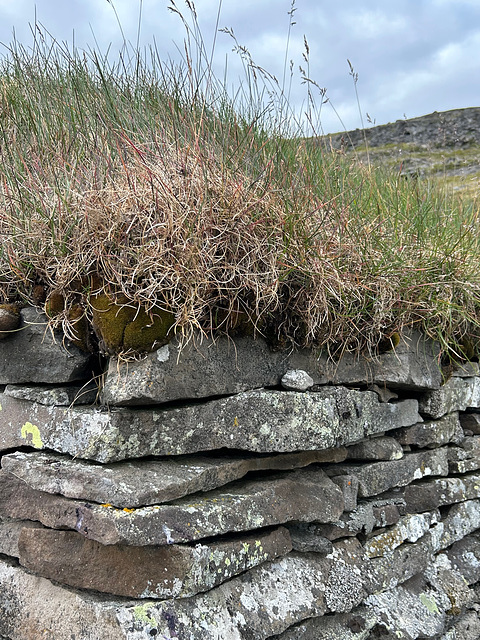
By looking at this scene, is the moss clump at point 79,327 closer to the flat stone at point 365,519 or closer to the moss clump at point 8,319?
the moss clump at point 8,319

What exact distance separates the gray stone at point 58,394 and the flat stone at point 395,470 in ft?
4.39

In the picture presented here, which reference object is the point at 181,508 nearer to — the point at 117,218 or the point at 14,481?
the point at 14,481

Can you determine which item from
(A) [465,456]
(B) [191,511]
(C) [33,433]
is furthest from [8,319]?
(A) [465,456]

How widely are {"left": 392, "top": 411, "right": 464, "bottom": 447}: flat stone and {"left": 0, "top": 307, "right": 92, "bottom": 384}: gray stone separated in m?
1.97

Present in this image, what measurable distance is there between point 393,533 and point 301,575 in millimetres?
763

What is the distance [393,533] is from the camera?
283 cm

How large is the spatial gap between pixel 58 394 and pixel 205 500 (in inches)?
32.0

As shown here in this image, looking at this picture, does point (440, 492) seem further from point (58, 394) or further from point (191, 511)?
point (58, 394)

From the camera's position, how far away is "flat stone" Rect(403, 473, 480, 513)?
10.1 feet

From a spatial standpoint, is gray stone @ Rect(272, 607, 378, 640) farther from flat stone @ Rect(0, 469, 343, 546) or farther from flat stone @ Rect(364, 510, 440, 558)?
flat stone @ Rect(0, 469, 343, 546)

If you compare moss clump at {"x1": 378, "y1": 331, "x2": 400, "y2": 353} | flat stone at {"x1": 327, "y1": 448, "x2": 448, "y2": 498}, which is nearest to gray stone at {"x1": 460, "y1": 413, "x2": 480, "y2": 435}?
flat stone at {"x1": 327, "y1": 448, "x2": 448, "y2": 498}

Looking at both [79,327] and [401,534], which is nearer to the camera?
[79,327]

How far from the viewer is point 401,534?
2854 mm

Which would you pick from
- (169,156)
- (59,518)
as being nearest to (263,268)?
(169,156)
